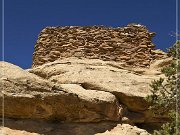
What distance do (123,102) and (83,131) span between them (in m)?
2.42

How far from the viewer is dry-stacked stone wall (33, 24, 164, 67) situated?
62.0 ft

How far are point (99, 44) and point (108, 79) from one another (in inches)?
95.3

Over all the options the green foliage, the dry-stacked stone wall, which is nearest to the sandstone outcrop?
the dry-stacked stone wall

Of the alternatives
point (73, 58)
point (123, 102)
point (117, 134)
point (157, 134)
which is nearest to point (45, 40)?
point (73, 58)

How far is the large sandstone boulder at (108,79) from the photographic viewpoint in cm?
1652

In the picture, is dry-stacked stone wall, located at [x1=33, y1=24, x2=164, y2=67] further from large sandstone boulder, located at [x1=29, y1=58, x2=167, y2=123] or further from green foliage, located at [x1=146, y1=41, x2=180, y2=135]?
green foliage, located at [x1=146, y1=41, x2=180, y2=135]

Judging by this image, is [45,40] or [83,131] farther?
[45,40]

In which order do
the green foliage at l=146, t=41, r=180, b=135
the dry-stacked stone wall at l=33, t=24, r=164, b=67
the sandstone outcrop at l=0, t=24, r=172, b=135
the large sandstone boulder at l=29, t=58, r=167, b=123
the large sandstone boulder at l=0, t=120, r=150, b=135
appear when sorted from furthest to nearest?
the dry-stacked stone wall at l=33, t=24, r=164, b=67 → the large sandstone boulder at l=29, t=58, r=167, b=123 → the sandstone outcrop at l=0, t=24, r=172, b=135 → the large sandstone boulder at l=0, t=120, r=150, b=135 → the green foliage at l=146, t=41, r=180, b=135

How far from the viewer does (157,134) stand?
12969 millimetres

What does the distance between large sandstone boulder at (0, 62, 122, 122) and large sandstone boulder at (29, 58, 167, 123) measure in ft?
2.66

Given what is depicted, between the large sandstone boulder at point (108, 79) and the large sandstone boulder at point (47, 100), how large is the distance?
32.0 inches

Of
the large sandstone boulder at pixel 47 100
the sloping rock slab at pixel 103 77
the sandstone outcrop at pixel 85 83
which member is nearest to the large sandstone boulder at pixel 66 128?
the sandstone outcrop at pixel 85 83

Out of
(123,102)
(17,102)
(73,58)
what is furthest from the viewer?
(73,58)

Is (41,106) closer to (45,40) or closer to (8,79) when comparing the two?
(8,79)
